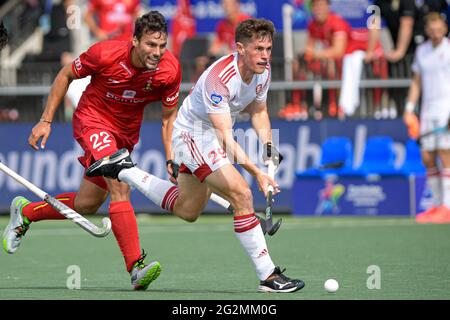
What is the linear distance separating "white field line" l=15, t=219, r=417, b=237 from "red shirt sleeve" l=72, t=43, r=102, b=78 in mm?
4507

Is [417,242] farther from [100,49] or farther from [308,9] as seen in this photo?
[308,9]

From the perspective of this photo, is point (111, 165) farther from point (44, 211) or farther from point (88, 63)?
point (44, 211)

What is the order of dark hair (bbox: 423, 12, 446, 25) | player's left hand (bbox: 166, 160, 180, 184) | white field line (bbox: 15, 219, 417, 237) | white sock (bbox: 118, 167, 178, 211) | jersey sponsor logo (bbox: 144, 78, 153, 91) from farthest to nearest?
1. dark hair (bbox: 423, 12, 446, 25)
2. white field line (bbox: 15, 219, 417, 237)
3. player's left hand (bbox: 166, 160, 180, 184)
4. jersey sponsor logo (bbox: 144, 78, 153, 91)
5. white sock (bbox: 118, 167, 178, 211)

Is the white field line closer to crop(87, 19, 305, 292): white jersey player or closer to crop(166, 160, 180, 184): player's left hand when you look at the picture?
crop(166, 160, 180, 184): player's left hand

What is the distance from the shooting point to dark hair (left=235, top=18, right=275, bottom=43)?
7344 millimetres

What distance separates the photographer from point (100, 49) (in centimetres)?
789

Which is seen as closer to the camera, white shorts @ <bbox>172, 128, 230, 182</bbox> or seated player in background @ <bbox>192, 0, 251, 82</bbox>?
white shorts @ <bbox>172, 128, 230, 182</bbox>

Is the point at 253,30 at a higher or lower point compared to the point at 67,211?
higher

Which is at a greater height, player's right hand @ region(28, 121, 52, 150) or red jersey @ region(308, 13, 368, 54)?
red jersey @ region(308, 13, 368, 54)

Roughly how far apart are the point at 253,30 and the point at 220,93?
46cm

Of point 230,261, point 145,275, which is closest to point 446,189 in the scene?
point 230,261

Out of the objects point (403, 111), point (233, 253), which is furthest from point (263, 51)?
point (403, 111)

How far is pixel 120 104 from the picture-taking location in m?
8.09

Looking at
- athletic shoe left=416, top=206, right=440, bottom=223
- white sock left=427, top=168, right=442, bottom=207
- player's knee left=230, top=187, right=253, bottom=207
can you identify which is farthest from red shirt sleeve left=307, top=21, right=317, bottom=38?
player's knee left=230, top=187, right=253, bottom=207
